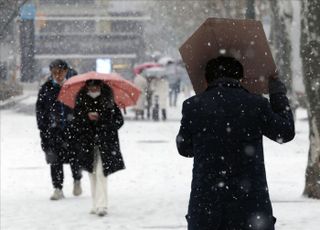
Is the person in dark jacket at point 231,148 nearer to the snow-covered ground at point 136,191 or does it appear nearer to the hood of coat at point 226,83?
the hood of coat at point 226,83

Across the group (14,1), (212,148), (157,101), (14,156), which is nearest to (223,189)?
(212,148)

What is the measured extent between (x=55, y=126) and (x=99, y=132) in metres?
1.60

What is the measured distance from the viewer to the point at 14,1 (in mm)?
34750

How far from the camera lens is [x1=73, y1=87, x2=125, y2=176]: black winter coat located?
9.89 m

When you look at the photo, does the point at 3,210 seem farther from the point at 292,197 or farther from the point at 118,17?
the point at 118,17

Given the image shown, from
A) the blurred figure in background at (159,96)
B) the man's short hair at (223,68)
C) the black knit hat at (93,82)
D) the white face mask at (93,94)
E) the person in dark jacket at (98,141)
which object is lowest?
the blurred figure in background at (159,96)

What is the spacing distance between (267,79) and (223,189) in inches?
28.7

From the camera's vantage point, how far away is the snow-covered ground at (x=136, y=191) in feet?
30.8

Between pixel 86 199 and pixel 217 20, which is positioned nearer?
pixel 217 20

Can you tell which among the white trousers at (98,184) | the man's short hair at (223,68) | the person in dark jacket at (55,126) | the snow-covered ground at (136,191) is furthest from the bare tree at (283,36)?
the man's short hair at (223,68)

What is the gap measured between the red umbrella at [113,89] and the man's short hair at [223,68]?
18.2ft

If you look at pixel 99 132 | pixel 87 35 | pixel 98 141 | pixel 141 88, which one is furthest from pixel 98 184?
pixel 87 35

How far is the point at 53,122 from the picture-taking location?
1139cm

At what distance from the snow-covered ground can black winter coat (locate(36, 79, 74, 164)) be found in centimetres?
63
